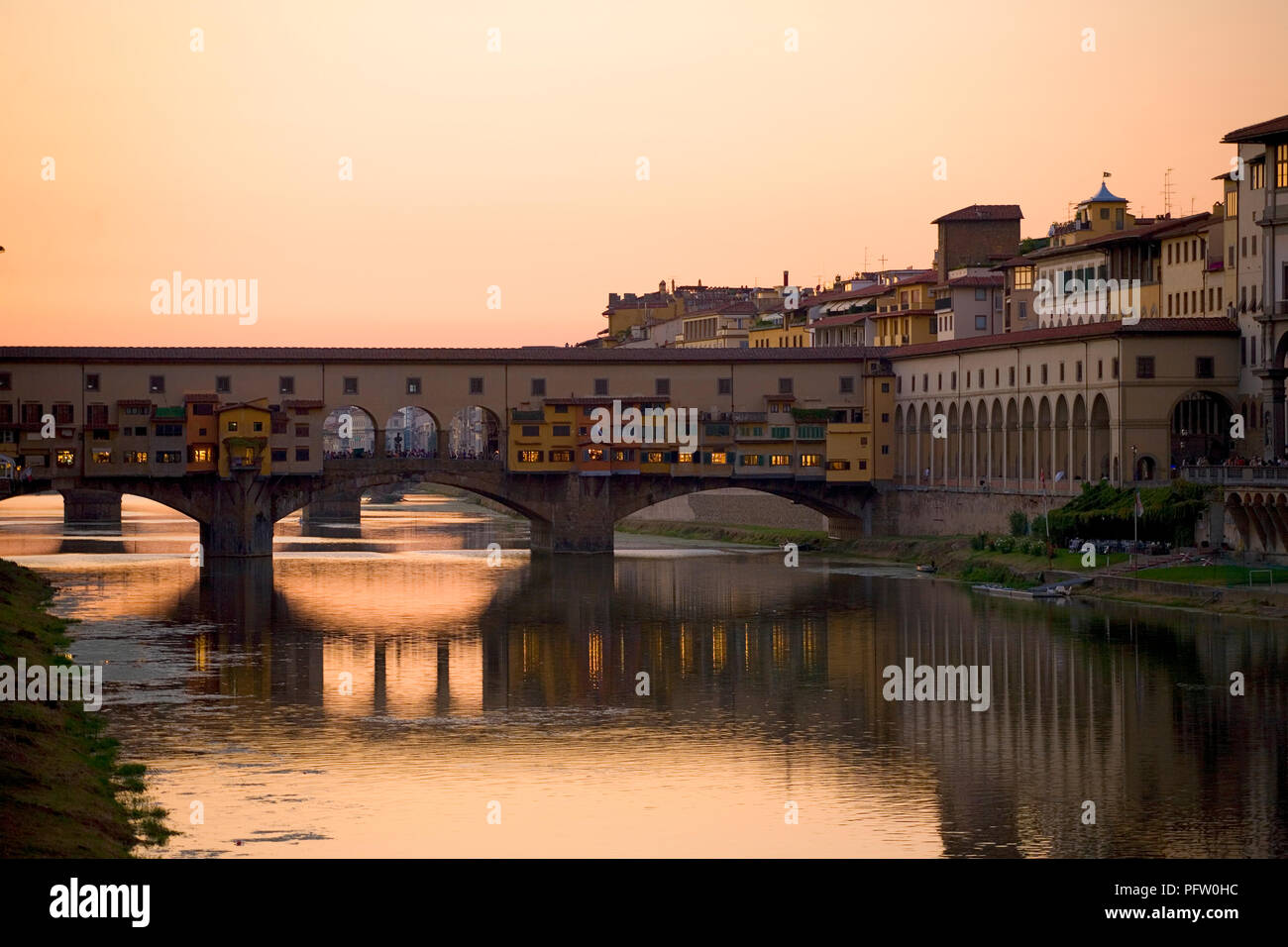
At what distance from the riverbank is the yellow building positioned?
1065 inches

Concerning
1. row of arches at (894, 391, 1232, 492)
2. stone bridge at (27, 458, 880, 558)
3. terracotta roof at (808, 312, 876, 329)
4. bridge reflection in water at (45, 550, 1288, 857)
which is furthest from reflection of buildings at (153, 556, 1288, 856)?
terracotta roof at (808, 312, 876, 329)

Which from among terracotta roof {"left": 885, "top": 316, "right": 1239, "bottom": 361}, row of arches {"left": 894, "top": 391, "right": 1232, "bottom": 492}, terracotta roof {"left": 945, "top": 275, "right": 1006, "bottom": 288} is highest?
terracotta roof {"left": 945, "top": 275, "right": 1006, "bottom": 288}

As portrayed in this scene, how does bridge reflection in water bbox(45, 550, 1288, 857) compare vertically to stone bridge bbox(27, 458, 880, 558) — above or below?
below

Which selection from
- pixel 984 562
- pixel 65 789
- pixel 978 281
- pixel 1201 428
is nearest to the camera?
pixel 65 789

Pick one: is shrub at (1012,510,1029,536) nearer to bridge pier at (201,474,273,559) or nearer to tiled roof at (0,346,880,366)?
tiled roof at (0,346,880,366)

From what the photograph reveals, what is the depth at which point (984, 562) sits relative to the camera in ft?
263

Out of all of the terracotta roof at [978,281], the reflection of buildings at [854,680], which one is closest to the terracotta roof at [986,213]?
the terracotta roof at [978,281]

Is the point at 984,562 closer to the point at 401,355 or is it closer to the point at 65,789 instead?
the point at 401,355

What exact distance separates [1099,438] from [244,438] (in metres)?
38.1

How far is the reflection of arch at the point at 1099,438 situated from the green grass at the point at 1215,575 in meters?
12.8

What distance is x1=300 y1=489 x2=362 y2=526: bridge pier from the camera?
14288cm

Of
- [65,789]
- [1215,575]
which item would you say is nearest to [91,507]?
[1215,575]
